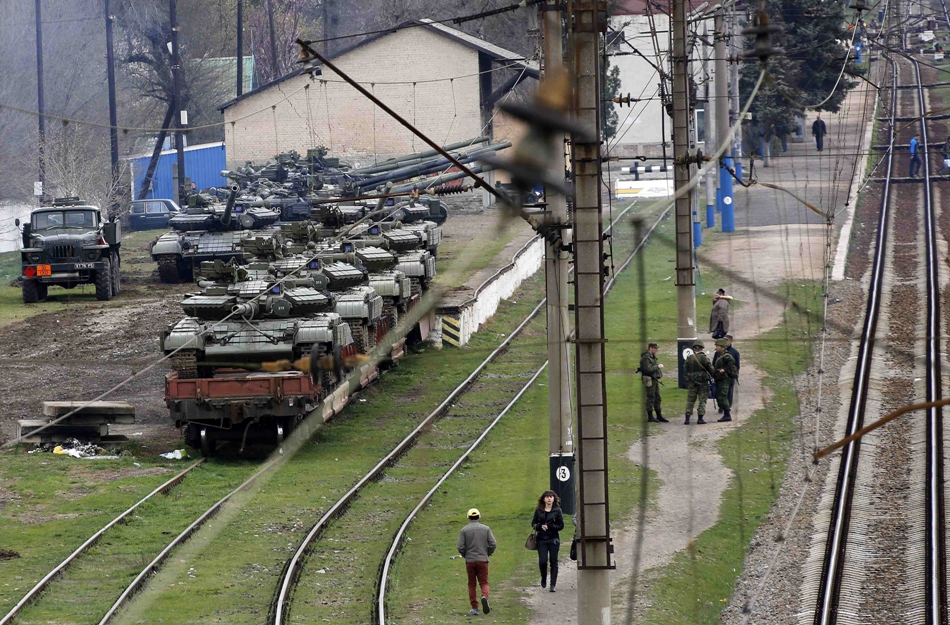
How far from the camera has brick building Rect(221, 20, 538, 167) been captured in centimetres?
5053

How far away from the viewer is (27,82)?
54.4m

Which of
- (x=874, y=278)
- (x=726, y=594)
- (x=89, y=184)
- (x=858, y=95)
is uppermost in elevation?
(x=858, y=95)

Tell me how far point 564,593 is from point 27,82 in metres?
44.7

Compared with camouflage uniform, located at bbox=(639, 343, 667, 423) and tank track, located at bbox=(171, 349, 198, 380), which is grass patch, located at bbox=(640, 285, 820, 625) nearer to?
camouflage uniform, located at bbox=(639, 343, 667, 423)

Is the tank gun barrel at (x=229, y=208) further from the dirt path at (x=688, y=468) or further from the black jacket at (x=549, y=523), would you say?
the black jacket at (x=549, y=523)

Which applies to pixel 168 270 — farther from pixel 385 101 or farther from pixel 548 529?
pixel 548 529

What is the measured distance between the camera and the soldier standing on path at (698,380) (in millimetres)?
21844

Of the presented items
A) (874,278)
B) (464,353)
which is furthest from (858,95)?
(464,353)

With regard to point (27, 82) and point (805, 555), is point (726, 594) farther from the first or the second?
point (27, 82)

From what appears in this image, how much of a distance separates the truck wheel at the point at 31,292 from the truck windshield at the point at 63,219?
1280 mm

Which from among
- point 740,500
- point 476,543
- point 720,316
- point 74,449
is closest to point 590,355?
point 476,543

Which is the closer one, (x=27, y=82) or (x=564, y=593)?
(x=564, y=593)

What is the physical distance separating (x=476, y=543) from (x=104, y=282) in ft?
72.9

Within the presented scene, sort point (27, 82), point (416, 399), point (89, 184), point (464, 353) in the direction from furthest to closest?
point (27, 82)
point (89, 184)
point (464, 353)
point (416, 399)
